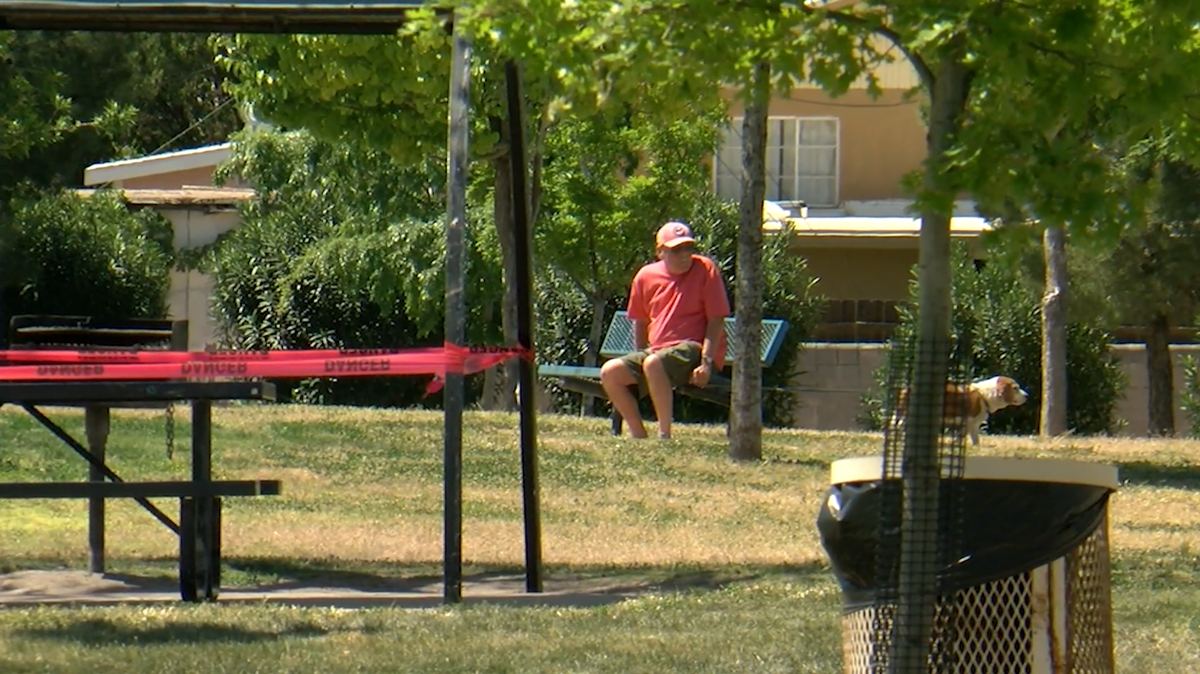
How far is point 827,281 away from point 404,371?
826 inches

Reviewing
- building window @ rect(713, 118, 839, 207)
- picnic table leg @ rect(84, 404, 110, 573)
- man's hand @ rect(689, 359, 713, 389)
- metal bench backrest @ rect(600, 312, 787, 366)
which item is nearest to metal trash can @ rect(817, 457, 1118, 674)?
picnic table leg @ rect(84, 404, 110, 573)

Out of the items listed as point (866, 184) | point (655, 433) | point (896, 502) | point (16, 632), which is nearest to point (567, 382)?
point (655, 433)

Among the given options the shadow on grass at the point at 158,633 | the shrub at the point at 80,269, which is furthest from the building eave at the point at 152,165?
the shadow on grass at the point at 158,633

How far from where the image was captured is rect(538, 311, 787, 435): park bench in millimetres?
14969

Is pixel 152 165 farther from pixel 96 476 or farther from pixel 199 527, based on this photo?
pixel 199 527

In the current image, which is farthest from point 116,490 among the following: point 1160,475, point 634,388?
point 1160,475

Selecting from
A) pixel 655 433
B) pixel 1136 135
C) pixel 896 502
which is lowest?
pixel 655 433

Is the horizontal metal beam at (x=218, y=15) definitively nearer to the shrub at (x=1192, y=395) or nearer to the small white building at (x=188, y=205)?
the shrub at (x=1192, y=395)

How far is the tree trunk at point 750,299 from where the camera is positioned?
522 inches

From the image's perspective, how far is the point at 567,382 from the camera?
54.4 ft

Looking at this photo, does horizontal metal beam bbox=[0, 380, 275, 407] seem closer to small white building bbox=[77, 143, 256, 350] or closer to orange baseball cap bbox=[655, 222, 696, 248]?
orange baseball cap bbox=[655, 222, 696, 248]

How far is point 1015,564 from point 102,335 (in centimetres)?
665

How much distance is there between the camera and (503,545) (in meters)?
10.2

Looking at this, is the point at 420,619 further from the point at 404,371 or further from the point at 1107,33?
the point at 1107,33
